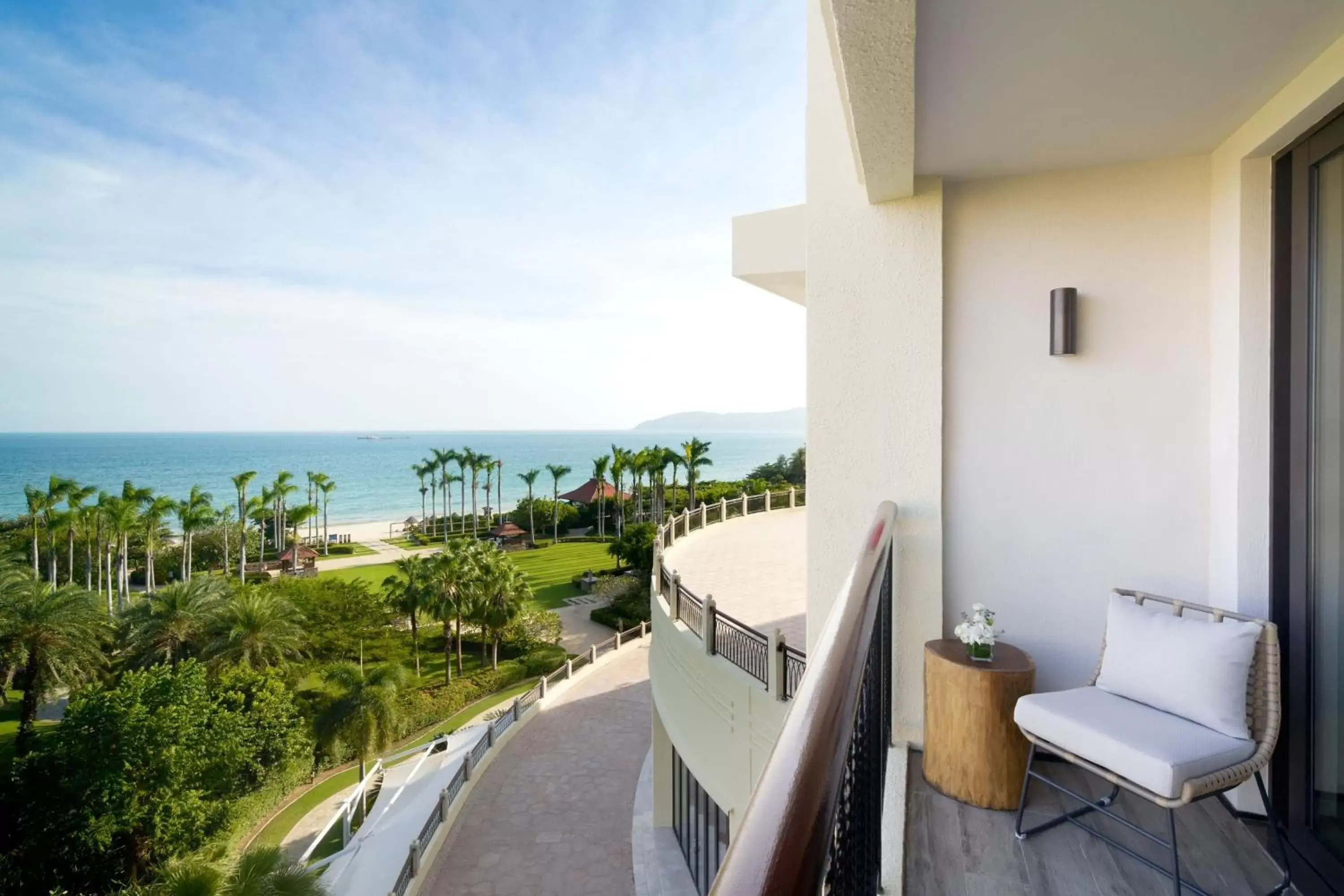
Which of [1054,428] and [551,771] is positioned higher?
[1054,428]

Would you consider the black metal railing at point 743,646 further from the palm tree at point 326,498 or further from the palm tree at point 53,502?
the palm tree at point 326,498

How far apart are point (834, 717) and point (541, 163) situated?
52.9 meters

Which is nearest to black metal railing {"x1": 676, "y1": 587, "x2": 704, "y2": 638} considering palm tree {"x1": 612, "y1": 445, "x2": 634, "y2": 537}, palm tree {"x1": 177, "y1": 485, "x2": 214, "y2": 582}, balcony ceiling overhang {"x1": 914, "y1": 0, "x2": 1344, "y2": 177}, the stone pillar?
the stone pillar

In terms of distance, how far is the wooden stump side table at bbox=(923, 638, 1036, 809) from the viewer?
2373 mm

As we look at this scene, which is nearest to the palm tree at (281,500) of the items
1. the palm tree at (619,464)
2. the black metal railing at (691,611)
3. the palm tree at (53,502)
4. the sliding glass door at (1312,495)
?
the palm tree at (53,502)

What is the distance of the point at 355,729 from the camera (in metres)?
14.3

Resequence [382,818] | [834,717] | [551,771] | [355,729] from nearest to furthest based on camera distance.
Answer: [834,717] → [382,818] → [551,771] → [355,729]

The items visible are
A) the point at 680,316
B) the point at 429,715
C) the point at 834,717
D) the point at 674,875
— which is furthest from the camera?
the point at 680,316

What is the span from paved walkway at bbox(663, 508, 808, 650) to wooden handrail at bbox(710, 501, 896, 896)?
14.9 ft

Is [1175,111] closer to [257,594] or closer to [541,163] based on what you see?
[257,594]

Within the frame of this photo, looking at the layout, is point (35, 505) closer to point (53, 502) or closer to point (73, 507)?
point (53, 502)

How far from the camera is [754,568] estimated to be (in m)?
10.4

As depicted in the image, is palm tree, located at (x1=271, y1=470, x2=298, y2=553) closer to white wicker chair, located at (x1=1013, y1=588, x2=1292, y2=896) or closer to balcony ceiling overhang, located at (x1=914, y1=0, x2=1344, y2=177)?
balcony ceiling overhang, located at (x1=914, y1=0, x2=1344, y2=177)

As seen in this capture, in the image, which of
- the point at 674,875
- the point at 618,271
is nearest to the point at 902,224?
the point at 674,875
